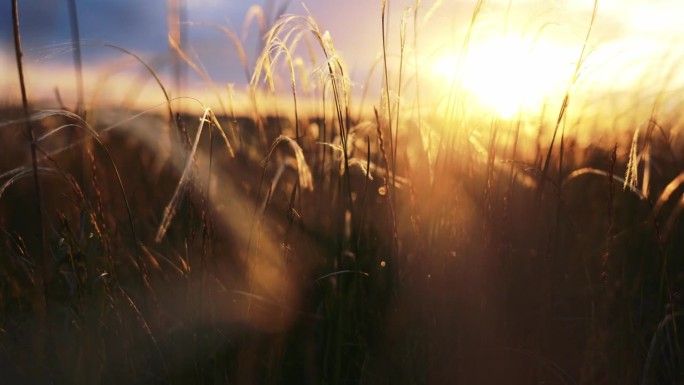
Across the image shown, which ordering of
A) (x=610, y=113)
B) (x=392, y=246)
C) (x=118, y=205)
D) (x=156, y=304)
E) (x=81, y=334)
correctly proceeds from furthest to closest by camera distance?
(x=610, y=113) → (x=118, y=205) → (x=392, y=246) → (x=156, y=304) → (x=81, y=334)

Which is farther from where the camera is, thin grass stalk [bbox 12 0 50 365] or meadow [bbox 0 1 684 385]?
meadow [bbox 0 1 684 385]

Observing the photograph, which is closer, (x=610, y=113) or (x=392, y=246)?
(x=392, y=246)

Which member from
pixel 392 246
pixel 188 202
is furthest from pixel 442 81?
pixel 188 202

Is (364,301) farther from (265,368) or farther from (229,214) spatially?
(229,214)

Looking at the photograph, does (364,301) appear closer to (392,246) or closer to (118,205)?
(392,246)

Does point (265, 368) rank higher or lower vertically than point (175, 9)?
lower

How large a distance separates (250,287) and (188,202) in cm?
22

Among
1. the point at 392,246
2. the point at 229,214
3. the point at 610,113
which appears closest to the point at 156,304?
the point at 392,246

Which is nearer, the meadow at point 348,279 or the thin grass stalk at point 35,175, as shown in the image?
the thin grass stalk at point 35,175

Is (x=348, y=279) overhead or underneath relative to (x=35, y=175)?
underneath

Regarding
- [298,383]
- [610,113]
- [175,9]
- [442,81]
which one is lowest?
[298,383]

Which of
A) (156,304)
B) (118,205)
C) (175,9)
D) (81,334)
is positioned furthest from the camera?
(118,205)

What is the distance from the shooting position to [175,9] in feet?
5.35

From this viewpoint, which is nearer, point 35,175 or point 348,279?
point 35,175
